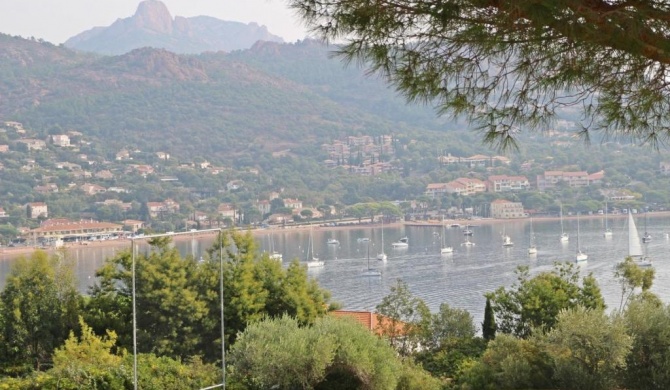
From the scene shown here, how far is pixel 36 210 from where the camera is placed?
49.5m

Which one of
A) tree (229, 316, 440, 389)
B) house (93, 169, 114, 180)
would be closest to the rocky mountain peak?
house (93, 169, 114, 180)

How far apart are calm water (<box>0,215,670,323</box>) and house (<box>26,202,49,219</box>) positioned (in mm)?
5839

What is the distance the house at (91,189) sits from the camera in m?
55.1

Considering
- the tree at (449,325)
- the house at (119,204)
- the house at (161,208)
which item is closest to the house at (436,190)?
the house at (161,208)

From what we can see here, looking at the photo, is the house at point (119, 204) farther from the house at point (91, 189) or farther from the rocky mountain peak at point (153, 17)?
the rocky mountain peak at point (153, 17)

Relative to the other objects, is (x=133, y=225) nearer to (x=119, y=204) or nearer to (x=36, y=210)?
(x=119, y=204)

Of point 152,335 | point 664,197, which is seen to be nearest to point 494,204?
point 664,197

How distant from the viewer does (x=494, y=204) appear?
61.3 meters

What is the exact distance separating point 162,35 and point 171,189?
94016 millimetres

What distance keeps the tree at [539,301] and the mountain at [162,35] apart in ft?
431

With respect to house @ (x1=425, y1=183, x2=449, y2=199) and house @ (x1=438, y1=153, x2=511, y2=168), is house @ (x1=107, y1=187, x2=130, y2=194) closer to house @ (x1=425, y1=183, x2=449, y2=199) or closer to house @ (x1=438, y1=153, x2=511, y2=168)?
house @ (x1=425, y1=183, x2=449, y2=199)

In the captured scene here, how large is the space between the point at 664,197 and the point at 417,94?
58988 millimetres

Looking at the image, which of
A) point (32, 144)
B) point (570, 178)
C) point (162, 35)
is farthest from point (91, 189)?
point (162, 35)

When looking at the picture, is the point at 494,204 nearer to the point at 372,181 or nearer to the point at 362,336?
the point at 372,181
